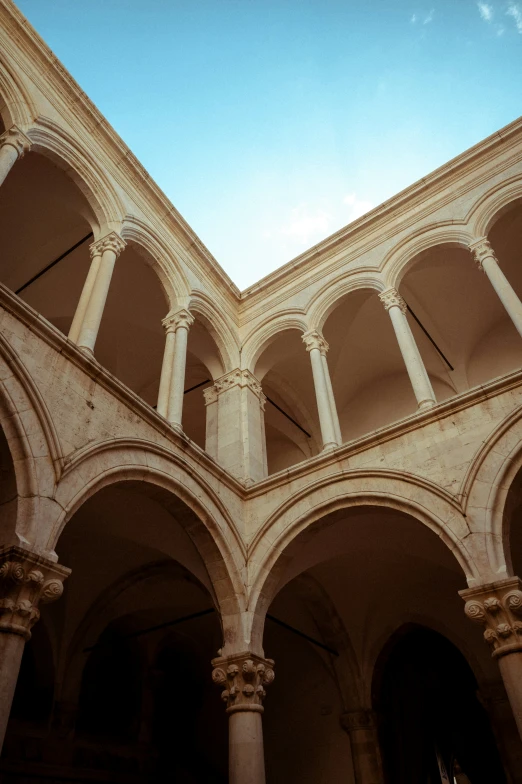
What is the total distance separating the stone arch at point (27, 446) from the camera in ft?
14.9

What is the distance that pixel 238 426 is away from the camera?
8.89 meters

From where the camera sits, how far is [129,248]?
9.50 m

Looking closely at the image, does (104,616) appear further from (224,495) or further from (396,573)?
(396,573)

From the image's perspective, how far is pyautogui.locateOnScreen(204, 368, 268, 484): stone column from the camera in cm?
836

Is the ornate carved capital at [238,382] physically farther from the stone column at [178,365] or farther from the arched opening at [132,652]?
the arched opening at [132,652]

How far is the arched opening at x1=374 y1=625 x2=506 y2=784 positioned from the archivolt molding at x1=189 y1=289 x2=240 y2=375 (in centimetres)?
533

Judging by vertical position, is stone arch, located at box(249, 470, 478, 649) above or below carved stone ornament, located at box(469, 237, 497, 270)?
below

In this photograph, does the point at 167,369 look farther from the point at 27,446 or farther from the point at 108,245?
the point at 27,446

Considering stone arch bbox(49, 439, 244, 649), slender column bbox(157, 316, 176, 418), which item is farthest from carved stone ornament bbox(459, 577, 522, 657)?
slender column bbox(157, 316, 176, 418)

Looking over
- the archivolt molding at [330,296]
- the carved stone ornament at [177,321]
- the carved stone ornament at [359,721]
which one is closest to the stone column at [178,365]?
the carved stone ornament at [177,321]

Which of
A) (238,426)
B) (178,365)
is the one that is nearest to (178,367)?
(178,365)

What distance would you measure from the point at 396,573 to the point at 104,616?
4.62 m

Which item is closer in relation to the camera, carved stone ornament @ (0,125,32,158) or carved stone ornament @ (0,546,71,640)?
Answer: carved stone ornament @ (0,546,71,640)

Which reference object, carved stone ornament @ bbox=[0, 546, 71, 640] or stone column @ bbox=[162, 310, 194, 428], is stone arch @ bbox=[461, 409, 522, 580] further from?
carved stone ornament @ bbox=[0, 546, 71, 640]
